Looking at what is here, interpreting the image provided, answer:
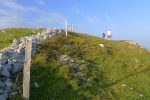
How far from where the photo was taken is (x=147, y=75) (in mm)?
28734

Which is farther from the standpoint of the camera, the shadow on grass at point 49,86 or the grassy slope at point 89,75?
the grassy slope at point 89,75

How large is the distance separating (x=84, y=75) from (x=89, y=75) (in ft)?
2.12

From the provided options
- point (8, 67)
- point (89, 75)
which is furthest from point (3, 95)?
point (89, 75)

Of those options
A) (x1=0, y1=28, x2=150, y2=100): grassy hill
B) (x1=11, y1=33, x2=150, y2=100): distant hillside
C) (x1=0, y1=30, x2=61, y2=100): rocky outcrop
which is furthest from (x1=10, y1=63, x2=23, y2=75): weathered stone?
(x1=11, y1=33, x2=150, y2=100): distant hillside

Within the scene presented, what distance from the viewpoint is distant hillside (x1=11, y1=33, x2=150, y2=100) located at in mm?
19453

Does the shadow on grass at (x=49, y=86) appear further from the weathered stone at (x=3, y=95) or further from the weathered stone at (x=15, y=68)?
the weathered stone at (x=3, y=95)

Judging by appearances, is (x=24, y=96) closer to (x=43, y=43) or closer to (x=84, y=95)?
(x=84, y=95)

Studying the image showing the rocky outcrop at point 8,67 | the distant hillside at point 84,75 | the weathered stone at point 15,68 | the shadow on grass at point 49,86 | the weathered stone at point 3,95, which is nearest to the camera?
the weathered stone at point 3,95

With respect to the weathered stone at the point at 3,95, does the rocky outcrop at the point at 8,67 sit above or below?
above

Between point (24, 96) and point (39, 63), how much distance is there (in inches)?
215

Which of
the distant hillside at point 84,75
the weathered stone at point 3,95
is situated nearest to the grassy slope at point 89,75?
the distant hillside at point 84,75

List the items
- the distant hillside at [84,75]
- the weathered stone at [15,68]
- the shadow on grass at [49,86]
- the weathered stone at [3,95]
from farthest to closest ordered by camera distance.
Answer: the distant hillside at [84,75]
the weathered stone at [15,68]
the shadow on grass at [49,86]
the weathered stone at [3,95]

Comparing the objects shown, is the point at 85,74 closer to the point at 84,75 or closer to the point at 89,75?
the point at 84,75

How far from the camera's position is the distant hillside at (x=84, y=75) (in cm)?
1945
